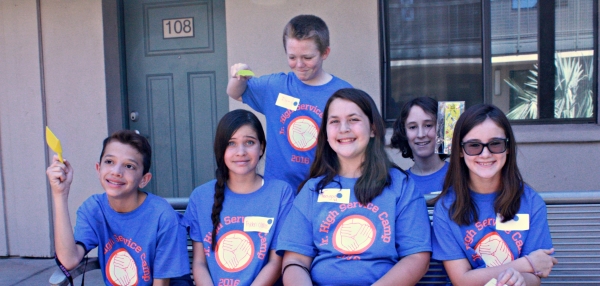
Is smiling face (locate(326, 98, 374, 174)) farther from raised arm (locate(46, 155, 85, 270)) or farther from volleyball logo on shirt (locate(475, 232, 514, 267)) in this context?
raised arm (locate(46, 155, 85, 270))

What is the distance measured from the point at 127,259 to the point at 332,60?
2597mm

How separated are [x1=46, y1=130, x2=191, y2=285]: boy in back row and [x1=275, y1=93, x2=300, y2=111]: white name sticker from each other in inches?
31.5

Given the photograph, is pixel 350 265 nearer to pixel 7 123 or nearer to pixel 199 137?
pixel 199 137

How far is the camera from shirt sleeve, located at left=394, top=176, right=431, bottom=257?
7.25ft

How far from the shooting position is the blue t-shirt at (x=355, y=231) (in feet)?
7.23

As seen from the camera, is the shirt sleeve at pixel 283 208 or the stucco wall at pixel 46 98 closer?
the shirt sleeve at pixel 283 208

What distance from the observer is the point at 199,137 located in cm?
500

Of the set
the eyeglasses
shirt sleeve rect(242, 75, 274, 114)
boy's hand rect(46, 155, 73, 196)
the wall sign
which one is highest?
the wall sign

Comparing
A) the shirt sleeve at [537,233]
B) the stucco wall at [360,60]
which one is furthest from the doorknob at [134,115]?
the shirt sleeve at [537,233]

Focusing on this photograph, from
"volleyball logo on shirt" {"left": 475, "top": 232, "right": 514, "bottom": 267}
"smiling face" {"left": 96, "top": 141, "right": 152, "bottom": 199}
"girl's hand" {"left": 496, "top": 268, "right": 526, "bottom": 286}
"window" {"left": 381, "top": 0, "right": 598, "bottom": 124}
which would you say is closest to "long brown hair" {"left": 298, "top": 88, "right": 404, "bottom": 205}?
"volleyball logo on shirt" {"left": 475, "top": 232, "right": 514, "bottom": 267}

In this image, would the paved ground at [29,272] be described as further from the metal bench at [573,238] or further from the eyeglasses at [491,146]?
the eyeglasses at [491,146]

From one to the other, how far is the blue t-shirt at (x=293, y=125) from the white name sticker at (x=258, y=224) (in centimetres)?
43

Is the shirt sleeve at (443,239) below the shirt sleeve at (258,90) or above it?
below

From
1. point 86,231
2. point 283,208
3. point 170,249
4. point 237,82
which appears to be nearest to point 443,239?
point 283,208
